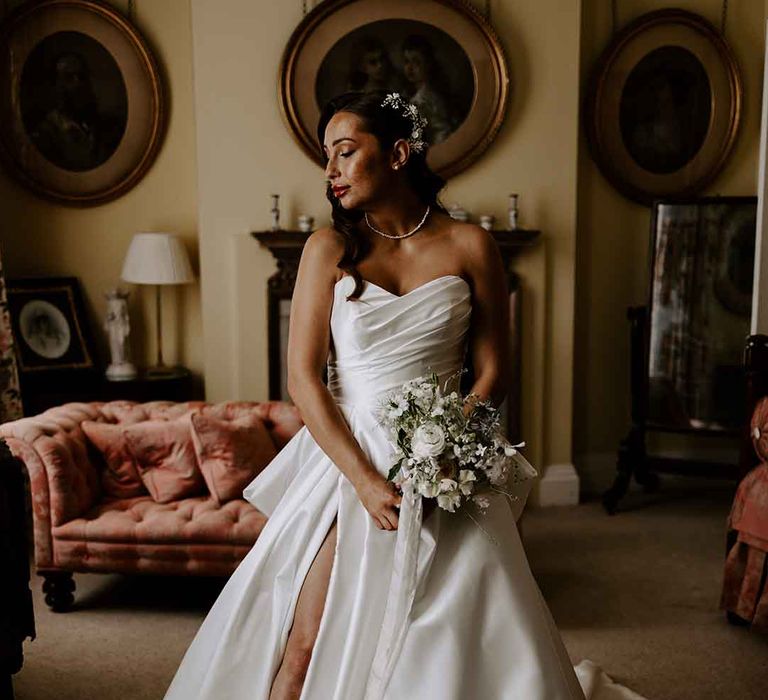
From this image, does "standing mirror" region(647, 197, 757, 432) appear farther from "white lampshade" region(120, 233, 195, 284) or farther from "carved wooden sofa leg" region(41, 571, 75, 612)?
"carved wooden sofa leg" region(41, 571, 75, 612)

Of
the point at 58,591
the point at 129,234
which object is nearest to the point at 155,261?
the point at 129,234

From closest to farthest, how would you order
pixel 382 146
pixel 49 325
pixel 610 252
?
pixel 382 146 → pixel 49 325 → pixel 610 252

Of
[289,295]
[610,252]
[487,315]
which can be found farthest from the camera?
[610,252]

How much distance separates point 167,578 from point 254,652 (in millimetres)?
2101

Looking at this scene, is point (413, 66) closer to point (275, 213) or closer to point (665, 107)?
point (275, 213)

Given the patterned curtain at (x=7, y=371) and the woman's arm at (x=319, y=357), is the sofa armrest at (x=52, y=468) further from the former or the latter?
the woman's arm at (x=319, y=357)

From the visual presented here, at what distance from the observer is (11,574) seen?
2.49 m

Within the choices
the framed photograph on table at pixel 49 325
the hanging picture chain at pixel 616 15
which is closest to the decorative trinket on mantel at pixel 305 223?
the framed photograph on table at pixel 49 325

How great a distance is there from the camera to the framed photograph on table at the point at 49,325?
499cm

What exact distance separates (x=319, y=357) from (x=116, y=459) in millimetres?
1948

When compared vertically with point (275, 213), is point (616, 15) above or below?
above

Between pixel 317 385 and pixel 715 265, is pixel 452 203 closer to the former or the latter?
pixel 715 265

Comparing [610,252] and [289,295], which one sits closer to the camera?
[289,295]

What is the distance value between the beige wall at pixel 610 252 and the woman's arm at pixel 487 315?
3329 millimetres
